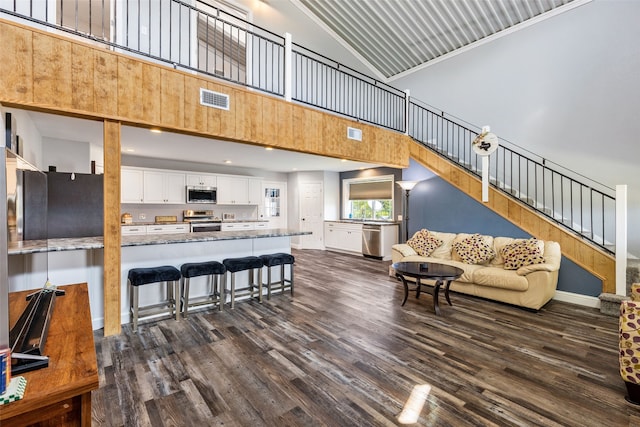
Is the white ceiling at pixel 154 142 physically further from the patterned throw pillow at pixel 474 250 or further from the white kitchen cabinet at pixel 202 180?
the patterned throw pillow at pixel 474 250

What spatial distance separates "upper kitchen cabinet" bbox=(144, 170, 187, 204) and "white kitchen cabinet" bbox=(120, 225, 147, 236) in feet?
2.28

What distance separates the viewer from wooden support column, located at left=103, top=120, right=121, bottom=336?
9.78 feet

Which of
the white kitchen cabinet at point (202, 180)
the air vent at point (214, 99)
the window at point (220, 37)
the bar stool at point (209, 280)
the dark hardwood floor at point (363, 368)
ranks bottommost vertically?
the dark hardwood floor at point (363, 368)

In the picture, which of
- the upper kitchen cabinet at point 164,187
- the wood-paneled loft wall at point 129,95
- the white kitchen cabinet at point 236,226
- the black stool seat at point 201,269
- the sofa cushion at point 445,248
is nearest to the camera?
the wood-paneled loft wall at point 129,95

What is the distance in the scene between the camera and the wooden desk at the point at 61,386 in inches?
33.2

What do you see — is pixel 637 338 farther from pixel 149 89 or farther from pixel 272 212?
pixel 272 212

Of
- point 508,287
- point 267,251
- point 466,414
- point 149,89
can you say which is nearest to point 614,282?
point 508,287

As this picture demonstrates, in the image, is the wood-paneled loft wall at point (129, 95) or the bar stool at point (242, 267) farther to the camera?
the bar stool at point (242, 267)

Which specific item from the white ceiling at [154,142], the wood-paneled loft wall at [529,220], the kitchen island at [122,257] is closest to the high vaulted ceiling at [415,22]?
the wood-paneled loft wall at [529,220]

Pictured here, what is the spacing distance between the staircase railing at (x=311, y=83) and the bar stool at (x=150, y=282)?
245 centimetres

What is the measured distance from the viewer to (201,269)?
141 inches

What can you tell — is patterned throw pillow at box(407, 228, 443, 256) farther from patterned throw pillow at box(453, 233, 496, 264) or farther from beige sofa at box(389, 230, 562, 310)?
patterned throw pillow at box(453, 233, 496, 264)

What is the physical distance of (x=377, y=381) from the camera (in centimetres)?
231

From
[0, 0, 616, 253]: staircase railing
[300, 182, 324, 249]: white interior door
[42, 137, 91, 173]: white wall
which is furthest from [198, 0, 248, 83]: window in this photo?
[300, 182, 324, 249]: white interior door
